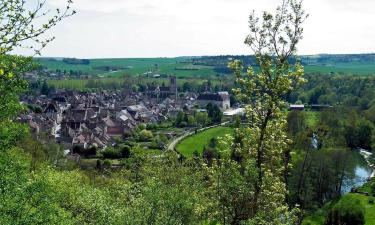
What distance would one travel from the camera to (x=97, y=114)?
362 feet

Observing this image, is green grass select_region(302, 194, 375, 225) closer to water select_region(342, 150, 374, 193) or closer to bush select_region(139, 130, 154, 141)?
water select_region(342, 150, 374, 193)

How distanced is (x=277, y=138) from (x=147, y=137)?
72.8 m

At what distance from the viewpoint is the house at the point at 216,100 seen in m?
143

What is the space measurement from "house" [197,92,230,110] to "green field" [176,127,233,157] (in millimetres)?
43024

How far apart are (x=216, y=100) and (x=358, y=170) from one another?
7727 centimetres

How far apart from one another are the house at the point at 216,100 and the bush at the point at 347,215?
324ft

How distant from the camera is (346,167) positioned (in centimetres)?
5459

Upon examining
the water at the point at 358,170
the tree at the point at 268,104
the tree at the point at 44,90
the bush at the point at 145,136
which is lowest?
the water at the point at 358,170

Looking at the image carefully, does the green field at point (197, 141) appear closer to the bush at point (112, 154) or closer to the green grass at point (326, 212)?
the bush at point (112, 154)

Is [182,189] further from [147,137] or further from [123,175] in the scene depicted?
[147,137]

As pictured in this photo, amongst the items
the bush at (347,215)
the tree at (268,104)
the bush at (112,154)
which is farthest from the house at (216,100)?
the tree at (268,104)

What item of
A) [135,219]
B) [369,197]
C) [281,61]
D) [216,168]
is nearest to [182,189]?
[135,219]

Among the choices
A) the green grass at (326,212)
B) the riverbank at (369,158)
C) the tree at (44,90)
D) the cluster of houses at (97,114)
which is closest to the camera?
the green grass at (326,212)

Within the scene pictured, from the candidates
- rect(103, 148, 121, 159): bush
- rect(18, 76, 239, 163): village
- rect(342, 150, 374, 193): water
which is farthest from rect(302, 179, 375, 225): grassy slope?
rect(18, 76, 239, 163): village
